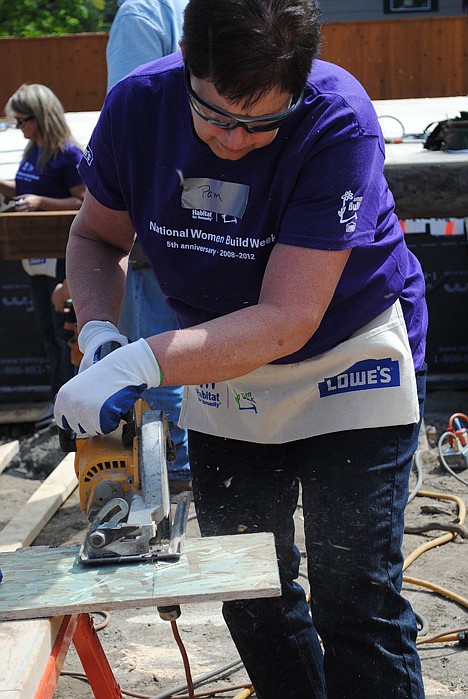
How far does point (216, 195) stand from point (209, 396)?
524mm

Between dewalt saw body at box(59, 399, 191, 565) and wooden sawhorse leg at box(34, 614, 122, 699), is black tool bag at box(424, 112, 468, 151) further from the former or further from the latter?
wooden sawhorse leg at box(34, 614, 122, 699)

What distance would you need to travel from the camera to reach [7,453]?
489 centimetres

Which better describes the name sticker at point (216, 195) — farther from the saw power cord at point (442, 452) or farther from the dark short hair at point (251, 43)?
the saw power cord at point (442, 452)

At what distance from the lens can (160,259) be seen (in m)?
1.92

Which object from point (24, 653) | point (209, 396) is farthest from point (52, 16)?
point (24, 653)

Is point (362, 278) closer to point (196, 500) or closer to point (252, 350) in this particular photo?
point (252, 350)

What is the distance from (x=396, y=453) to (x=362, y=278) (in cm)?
38

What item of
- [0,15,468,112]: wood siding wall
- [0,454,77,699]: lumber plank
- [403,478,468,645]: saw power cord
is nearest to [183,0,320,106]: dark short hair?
[0,454,77,699]: lumber plank

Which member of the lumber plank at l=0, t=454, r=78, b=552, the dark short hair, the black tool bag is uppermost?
the dark short hair

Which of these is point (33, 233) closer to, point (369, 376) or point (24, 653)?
point (369, 376)

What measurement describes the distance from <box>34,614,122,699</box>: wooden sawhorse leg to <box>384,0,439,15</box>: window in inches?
781

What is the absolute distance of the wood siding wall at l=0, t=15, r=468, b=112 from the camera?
15031 mm

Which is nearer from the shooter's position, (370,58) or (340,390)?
(340,390)

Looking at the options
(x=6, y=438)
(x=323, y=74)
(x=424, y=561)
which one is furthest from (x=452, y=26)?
(x=323, y=74)
